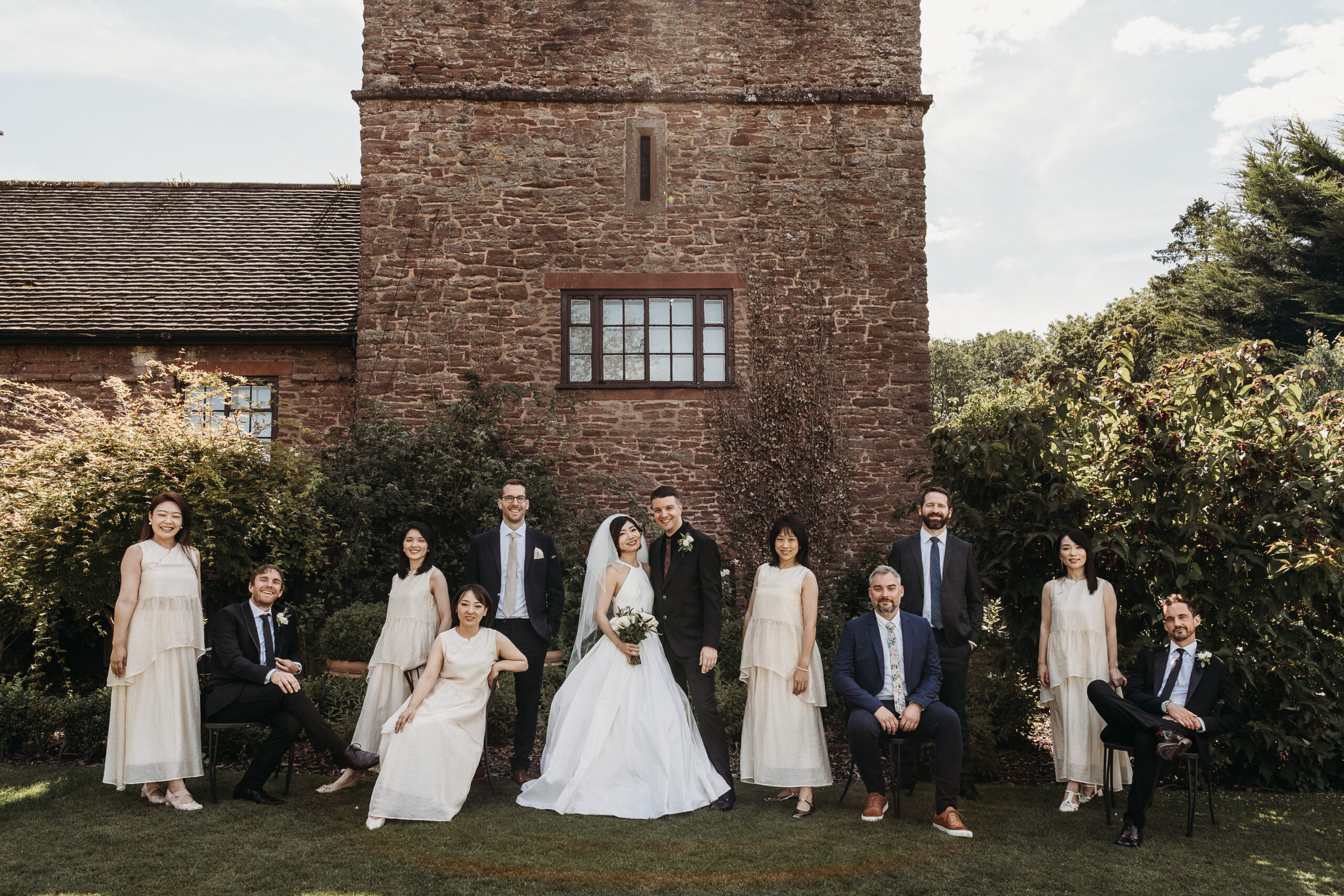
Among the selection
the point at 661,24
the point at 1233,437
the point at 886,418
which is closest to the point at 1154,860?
the point at 1233,437

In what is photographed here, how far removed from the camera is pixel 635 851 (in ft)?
15.6

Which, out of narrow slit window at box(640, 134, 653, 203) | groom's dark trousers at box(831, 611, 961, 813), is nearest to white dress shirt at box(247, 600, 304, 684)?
groom's dark trousers at box(831, 611, 961, 813)

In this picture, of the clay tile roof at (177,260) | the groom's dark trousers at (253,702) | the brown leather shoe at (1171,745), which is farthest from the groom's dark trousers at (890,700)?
the clay tile roof at (177,260)

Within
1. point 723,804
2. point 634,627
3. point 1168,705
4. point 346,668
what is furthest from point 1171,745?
point 346,668

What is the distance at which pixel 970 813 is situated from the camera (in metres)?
5.71

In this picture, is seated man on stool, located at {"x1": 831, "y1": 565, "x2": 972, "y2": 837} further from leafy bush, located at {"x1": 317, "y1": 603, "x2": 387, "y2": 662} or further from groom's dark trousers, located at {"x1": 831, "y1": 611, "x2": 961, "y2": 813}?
leafy bush, located at {"x1": 317, "y1": 603, "x2": 387, "y2": 662}

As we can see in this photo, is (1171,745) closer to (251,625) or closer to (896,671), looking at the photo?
(896,671)

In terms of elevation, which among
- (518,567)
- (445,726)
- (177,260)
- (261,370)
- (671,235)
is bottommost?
(445,726)

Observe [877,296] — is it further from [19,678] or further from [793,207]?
[19,678]

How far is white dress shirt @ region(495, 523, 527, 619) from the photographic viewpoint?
6406mm

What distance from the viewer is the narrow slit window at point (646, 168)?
11.1 metres

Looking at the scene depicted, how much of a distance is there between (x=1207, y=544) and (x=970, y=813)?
277 cm

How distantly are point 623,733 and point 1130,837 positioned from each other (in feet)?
9.70

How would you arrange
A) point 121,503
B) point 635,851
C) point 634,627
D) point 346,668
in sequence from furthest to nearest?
point 346,668, point 121,503, point 634,627, point 635,851
